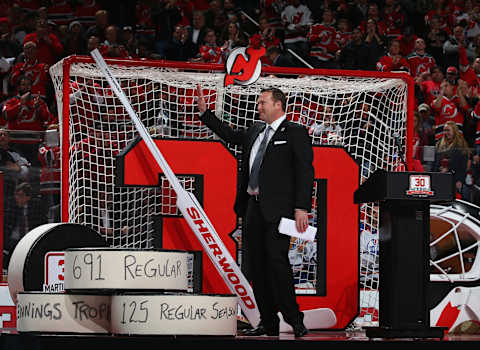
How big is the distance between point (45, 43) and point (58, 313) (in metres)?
7.24

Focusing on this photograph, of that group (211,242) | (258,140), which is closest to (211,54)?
(211,242)

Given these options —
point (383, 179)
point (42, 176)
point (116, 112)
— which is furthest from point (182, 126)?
point (383, 179)

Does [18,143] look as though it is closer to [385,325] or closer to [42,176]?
[42,176]

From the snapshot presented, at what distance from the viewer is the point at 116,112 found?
6500 mm

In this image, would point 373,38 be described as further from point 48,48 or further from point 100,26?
point 48,48

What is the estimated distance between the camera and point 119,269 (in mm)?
4293

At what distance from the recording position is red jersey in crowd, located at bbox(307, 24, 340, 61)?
12.1 meters

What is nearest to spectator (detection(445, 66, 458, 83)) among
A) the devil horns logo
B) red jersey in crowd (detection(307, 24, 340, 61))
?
red jersey in crowd (detection(307, 24, 340, 61))

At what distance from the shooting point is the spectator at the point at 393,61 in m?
11.3

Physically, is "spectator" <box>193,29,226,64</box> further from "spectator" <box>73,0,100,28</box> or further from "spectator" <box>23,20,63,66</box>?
"spectator" <box>73,0,100,28</box>

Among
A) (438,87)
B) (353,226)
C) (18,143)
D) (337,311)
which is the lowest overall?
(337,311)

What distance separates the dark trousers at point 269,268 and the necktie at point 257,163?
0.09 meters

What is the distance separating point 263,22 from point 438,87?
8.31ft

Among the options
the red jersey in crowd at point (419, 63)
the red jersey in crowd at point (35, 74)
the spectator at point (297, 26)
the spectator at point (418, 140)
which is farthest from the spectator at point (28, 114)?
the red jersey in crowd at point (419, 63)
